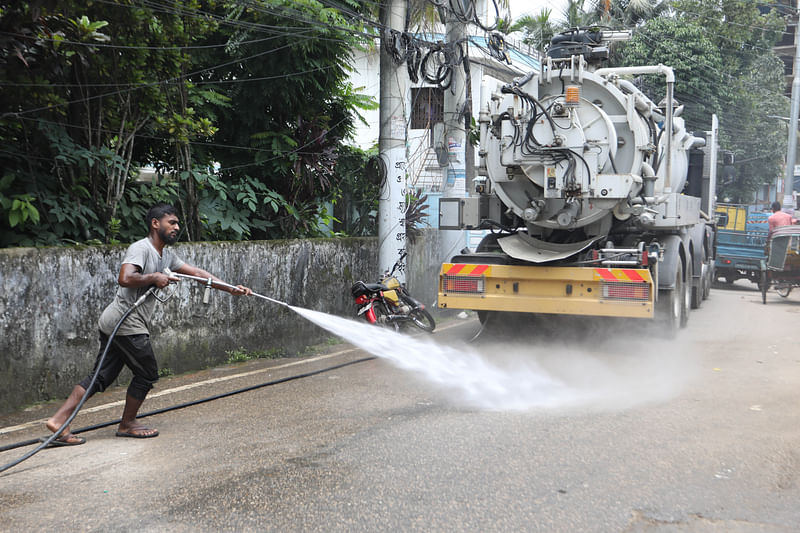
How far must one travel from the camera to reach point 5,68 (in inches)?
263

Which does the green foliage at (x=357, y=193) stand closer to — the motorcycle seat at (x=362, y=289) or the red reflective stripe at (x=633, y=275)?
the motorcycle seat at (x=362, y=289)

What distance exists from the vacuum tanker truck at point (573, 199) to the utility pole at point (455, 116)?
8.37ft

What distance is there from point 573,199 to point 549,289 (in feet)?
3.58

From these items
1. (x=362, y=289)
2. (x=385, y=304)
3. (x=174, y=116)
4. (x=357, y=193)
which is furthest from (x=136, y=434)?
(x=357, y=193)

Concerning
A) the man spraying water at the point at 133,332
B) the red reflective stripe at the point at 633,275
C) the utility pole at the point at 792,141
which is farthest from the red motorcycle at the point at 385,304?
the utility pole at the point at 792,141

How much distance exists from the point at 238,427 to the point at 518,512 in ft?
8.44

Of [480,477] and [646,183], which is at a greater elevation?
[646,183]

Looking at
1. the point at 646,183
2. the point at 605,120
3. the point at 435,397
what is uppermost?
the point at 605,120

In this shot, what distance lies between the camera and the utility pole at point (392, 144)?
35.6 ft

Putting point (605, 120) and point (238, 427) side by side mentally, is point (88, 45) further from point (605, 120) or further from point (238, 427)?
point (605, 120)

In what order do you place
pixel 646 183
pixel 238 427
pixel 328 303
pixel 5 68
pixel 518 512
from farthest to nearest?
1. pixel 328 303
2. pixel 646 183
3. pixel 5 68
4. pixel 238 427
5. pixel 518 512

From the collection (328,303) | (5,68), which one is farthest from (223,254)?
(5,68)

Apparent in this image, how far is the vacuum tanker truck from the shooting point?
343 inches

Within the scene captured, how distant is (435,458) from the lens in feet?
16.1
